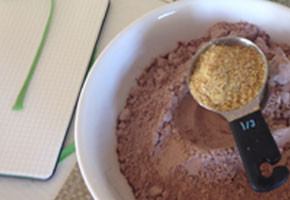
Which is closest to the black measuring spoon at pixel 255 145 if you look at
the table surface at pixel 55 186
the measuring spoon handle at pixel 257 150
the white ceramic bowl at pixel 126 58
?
the measuring spoon handle at pixel 257 150

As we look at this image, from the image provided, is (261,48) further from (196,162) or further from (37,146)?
(37,146)

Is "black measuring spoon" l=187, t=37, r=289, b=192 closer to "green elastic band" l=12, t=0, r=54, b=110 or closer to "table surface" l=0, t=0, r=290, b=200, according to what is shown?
"table surface" l=0, t=0, r=290, b=200

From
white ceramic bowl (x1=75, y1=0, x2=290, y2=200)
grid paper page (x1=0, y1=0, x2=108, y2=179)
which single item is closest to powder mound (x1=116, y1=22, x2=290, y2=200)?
white ceramic bowl (x1=75, y1=0, x2=290, y2=200)

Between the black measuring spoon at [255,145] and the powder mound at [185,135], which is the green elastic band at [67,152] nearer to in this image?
the powder mound at [185,135]

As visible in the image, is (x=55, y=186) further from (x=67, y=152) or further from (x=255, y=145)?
(x=255, y=145)

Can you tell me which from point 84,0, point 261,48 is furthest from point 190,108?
point 84,0
